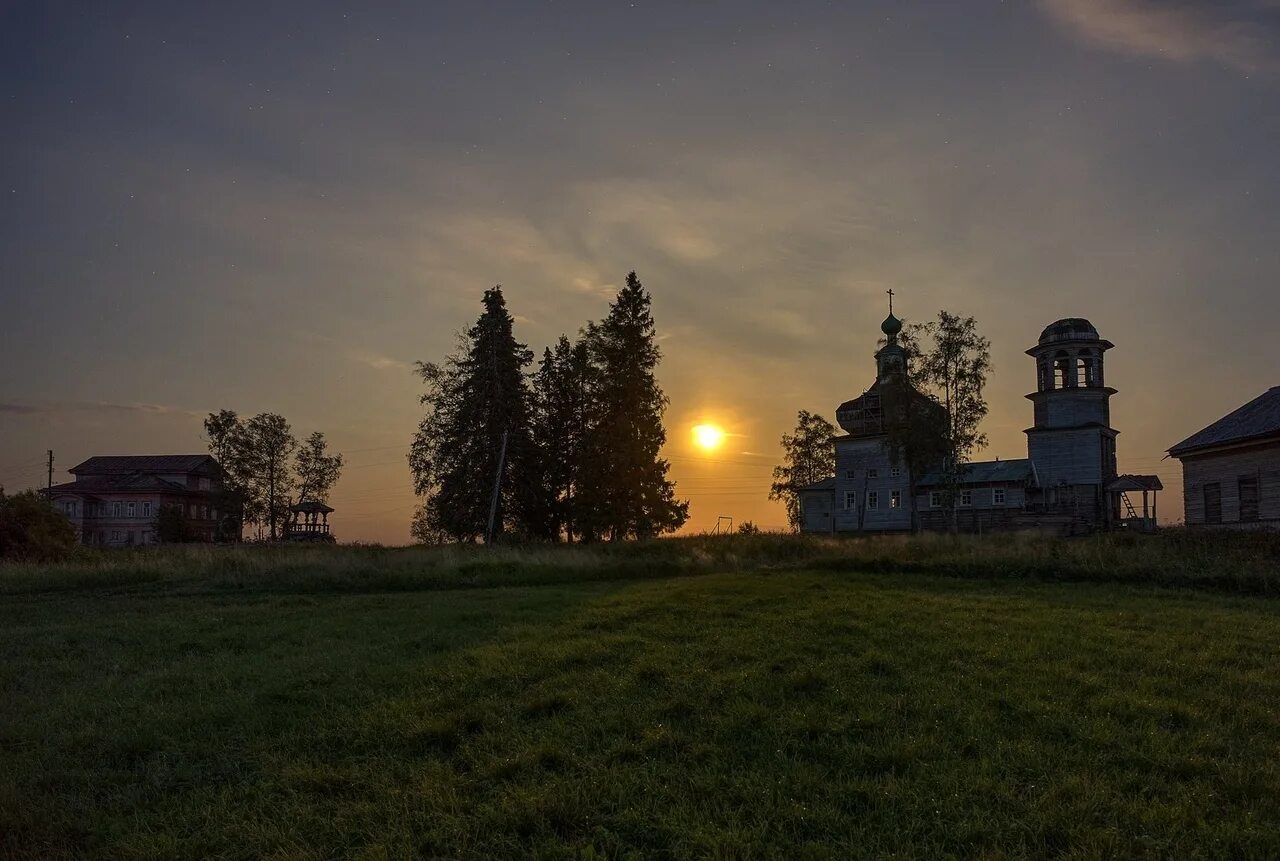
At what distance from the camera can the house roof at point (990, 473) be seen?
51.5m

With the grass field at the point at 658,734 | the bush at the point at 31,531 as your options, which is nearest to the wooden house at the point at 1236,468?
the grass field at the point at 658,734

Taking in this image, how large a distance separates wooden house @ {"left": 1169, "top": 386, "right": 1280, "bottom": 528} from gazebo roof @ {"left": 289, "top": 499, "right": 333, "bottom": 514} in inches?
2627

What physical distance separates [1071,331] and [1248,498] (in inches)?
691

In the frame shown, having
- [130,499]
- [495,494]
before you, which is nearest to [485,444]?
[495,494]

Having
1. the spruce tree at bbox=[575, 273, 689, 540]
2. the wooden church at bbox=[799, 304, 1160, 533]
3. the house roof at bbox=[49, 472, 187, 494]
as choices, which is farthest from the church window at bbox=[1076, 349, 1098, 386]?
the house roof at bbox=[49, 472, 187, 494]

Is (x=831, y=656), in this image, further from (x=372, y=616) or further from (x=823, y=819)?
(x=372, y=616)

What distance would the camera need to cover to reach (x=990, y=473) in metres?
53.1

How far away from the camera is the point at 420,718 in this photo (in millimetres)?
7793

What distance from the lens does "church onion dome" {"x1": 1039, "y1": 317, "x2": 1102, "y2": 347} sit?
48.8 meters

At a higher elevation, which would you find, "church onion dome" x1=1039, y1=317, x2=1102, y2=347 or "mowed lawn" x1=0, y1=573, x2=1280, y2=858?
"church onion dome" x1=1039, y1=317, x2=1102, y2=347

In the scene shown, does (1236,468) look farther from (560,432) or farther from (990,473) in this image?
(560,432)

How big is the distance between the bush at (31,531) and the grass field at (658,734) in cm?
2566

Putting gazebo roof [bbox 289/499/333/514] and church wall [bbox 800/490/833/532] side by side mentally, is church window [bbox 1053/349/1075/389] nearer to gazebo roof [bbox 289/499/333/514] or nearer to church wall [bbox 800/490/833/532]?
church wall [bbox 800/490/833/532]

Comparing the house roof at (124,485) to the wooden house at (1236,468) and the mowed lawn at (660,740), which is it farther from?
the wooden house at (1236,468)
